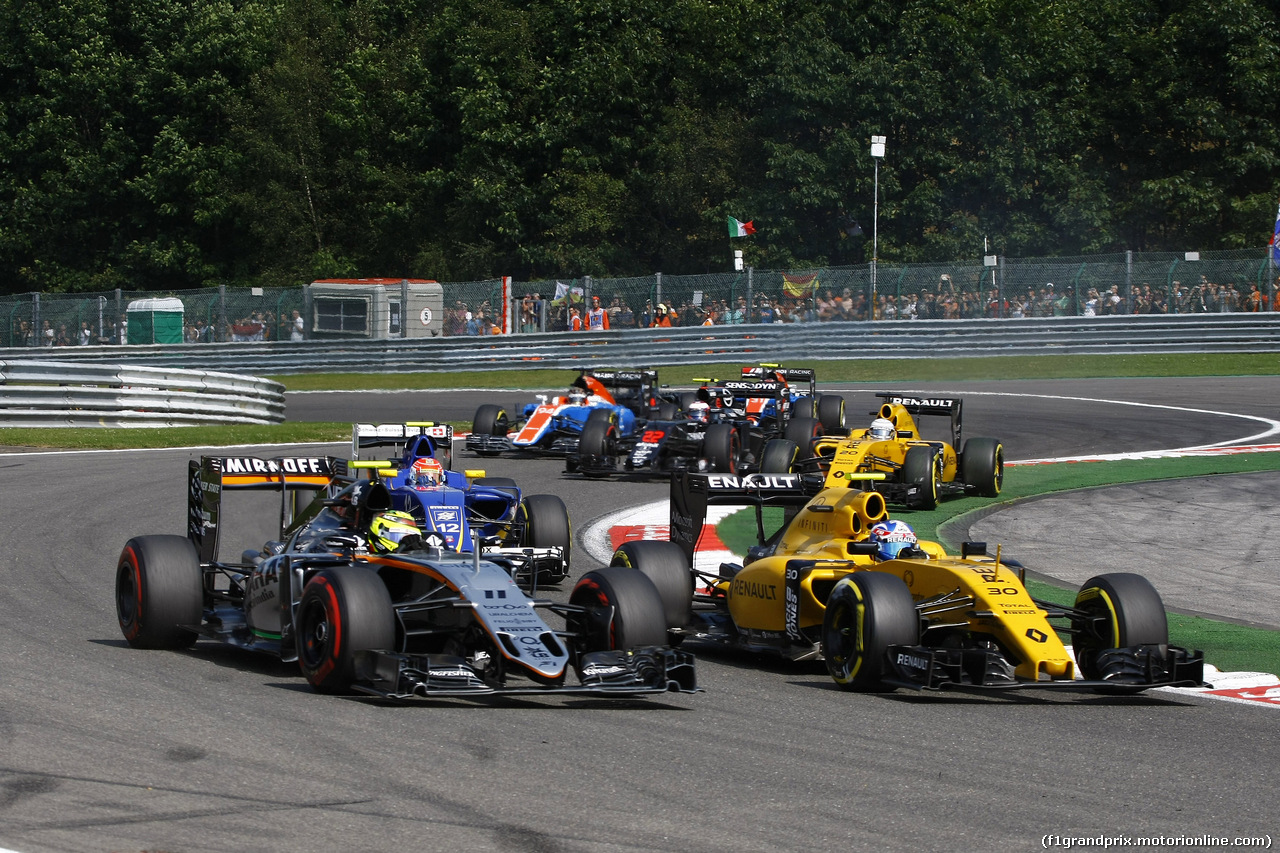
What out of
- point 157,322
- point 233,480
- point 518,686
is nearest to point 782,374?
point 233,480

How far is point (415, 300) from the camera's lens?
152 feet

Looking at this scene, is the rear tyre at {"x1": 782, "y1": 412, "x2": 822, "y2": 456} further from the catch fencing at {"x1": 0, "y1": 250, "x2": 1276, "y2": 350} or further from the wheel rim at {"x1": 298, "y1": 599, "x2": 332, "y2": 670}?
the catch fencing at {"x1": 0, "y1": 250, "x2": 1276, "y2": 350}

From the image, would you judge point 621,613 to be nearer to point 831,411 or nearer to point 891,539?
point 891,539

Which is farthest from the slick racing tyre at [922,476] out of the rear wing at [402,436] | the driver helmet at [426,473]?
the driver helmet at [426,473]

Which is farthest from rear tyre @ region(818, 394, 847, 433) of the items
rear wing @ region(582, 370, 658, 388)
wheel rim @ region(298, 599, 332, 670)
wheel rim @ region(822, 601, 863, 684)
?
wheel rim @ region(298, 599, 332, 670)

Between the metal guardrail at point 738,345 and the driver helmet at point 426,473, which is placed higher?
the metal guardrail at point 738,345

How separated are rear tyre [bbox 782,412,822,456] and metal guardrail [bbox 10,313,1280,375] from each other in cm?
1796

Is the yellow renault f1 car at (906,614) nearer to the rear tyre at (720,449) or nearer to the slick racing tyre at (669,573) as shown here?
the slick racing tyre at (669,573)

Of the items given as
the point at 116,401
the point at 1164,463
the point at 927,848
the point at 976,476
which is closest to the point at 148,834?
the point at 927,848

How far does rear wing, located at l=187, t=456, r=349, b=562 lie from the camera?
11.9 metres

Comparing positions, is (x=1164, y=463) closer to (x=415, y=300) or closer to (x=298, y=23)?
(x=415, y=300)

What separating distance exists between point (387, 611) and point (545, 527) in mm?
5019

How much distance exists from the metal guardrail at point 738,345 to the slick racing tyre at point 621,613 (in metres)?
32.1

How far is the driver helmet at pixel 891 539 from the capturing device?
35.1 feet
